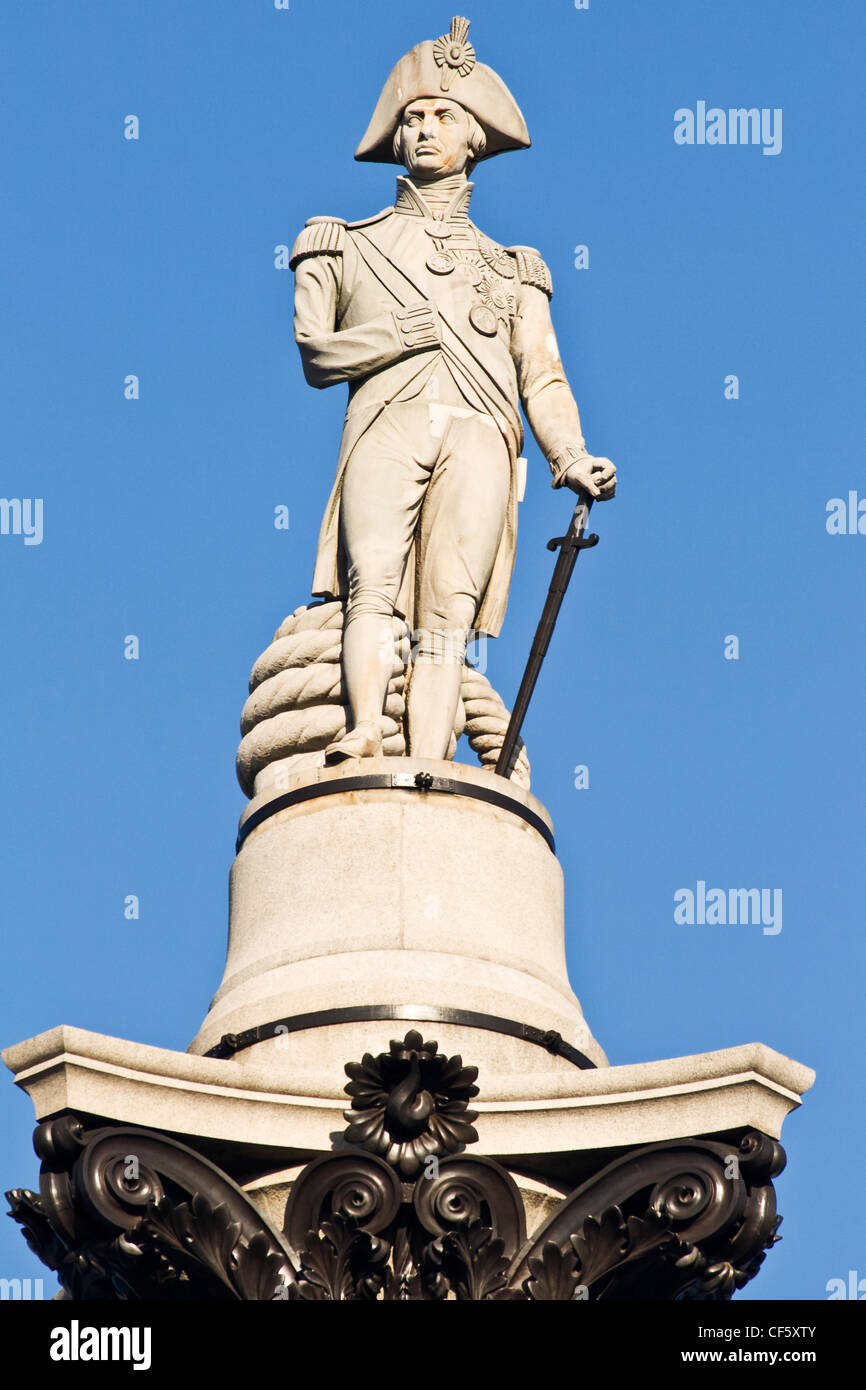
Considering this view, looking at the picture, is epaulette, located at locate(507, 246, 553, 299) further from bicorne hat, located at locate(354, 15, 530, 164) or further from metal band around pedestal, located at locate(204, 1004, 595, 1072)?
metal band around pedestal, located at locate(204, 1004, 595, 1072)

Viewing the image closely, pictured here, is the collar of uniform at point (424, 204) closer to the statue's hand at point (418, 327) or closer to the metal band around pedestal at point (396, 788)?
the statue's hand at point (418, 327)

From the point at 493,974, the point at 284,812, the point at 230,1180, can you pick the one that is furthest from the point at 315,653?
the point at 230,1180

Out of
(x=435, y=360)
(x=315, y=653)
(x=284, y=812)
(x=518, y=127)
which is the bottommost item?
(x=284, y=812)

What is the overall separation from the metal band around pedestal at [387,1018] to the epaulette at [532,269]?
589cm

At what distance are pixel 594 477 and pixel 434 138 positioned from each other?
2.99 m

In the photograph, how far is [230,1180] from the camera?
13.2 metres

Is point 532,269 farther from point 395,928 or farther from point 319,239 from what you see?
point 395,928

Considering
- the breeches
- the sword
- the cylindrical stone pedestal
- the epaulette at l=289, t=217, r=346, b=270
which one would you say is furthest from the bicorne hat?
the cylindrical stone pedestal

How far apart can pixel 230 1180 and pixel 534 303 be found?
726 cm

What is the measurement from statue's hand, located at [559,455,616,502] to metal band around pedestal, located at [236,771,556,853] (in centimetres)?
244

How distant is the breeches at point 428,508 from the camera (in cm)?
1664

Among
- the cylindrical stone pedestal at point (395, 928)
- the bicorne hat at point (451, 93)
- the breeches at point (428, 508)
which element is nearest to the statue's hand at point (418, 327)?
the breeches at point (428, 508)
